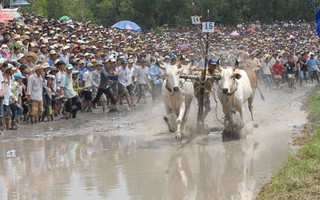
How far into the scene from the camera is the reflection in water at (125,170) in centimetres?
976

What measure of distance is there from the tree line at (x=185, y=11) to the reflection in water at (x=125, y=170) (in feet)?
127

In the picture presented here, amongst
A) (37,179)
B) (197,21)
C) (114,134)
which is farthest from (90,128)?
(37,179)

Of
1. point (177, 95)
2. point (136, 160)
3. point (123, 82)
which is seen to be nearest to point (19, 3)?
point (123, 82)

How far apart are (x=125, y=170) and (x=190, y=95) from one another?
4.05 metres

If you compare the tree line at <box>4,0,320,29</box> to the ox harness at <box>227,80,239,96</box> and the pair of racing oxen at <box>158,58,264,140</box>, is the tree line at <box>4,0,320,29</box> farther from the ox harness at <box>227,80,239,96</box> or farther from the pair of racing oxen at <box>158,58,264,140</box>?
the ox harness at <box>227,80,239,96</box>

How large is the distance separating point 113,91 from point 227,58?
3.57 meters

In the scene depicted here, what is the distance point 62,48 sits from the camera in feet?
68.3

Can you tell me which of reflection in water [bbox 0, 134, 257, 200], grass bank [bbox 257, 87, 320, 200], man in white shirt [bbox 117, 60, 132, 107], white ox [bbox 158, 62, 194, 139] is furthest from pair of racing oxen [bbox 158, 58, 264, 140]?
man in white shirt [bbox 117, 60, 132, 107]

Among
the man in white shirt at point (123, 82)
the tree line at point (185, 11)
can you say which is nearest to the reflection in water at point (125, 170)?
the man in white shirt at point (123, 82)

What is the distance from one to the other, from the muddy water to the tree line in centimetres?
3617

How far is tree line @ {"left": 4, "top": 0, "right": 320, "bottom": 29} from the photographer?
181ft

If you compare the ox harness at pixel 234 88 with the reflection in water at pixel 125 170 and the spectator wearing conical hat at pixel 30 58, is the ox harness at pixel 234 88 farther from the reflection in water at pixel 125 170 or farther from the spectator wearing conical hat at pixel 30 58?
the spectator wearing conical hat at pixel 30 58

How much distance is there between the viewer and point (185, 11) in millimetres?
55906

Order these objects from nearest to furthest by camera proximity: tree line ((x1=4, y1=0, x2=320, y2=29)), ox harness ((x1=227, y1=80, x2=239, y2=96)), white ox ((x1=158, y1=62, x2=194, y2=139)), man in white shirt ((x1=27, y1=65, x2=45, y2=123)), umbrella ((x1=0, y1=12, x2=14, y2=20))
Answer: ox harness ((x1=227, y1=80, x2=239, y2=96)) < white ox ((x1=158, y1=62, x2=194, y2=139)) < man in white shirt ((x1=27, y1=65, x2=45, y2=123)) < umbrella ((x1=0, y1=12, x2=14, y2=20)) < tree line ((x1=4, y1=0, x2=320, y2=29))
